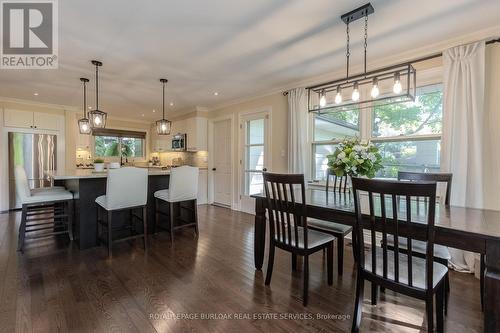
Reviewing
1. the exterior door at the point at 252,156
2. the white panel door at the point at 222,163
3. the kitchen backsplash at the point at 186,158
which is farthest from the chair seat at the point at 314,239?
the kitchen backsplash at the point at 186,158

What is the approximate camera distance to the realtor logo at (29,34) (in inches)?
85.4

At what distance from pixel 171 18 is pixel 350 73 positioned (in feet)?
8.46

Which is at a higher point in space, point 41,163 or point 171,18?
point 171,18

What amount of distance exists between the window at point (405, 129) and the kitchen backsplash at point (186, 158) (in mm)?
3494

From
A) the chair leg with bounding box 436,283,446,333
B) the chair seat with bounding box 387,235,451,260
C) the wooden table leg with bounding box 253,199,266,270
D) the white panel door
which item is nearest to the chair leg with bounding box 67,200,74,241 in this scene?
the wooden table leg with bounding box 253,199,266,270

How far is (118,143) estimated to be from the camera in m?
7.23

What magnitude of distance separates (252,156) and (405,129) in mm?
2874

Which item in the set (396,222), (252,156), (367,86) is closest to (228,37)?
(367,86)

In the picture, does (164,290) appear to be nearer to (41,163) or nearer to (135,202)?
(135,202)

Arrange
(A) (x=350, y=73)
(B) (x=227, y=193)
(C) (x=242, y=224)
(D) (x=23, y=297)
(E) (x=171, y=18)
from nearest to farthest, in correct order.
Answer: (D) (x=23, y=297), (E) (x=171, y=18), (A) (x=350, y=73), (C) (x=242, y=224), (B) (x=227, y=193)

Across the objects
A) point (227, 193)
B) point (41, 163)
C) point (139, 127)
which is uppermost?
point (139, 127)

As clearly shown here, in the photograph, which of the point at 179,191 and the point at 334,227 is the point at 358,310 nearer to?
the point at 334,227

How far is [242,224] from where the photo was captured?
4238mm

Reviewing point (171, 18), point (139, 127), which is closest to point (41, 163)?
point (139, 127)
